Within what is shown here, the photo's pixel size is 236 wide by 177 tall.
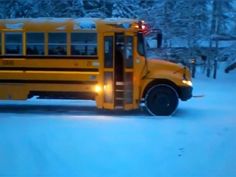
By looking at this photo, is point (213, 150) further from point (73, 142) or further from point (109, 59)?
point (109, 59)

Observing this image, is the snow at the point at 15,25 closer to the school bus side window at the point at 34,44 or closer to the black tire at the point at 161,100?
the school bus side window at the point at 34,44

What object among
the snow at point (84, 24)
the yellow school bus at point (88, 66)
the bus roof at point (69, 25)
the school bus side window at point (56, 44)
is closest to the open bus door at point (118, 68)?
the yellow school bus at point (88, 66)

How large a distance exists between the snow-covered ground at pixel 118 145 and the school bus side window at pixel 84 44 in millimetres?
1660

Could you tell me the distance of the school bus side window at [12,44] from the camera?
1393 centimetres

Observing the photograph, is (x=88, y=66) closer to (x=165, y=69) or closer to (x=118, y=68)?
(x=118, y=68)

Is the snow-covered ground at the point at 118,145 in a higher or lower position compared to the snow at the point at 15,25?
lower

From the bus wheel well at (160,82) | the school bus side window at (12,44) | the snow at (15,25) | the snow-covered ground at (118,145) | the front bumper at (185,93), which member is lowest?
the snow-covered ground at (118,145)

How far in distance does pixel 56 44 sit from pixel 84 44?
747mm

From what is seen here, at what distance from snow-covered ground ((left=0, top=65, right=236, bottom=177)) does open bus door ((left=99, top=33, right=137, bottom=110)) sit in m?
0.55

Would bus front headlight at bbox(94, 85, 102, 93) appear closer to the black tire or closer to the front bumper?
the black tire

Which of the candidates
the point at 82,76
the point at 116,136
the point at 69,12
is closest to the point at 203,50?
the point at 69,12

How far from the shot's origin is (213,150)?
895 cm

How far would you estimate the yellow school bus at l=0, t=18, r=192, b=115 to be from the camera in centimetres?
1370

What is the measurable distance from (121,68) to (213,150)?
5.28 m
